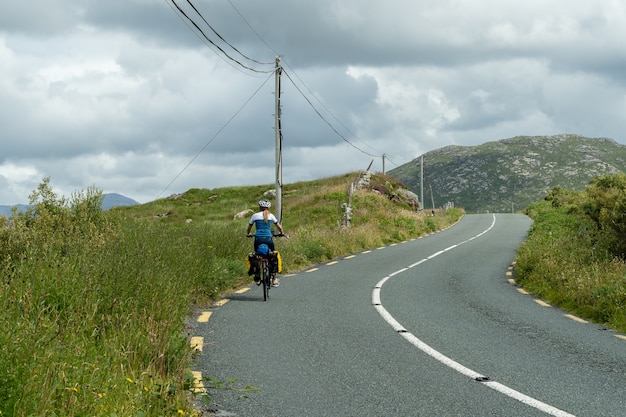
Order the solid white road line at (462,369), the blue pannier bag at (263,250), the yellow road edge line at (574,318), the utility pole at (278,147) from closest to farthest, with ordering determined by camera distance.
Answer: the solid white road line at (462,369) < the yellow road edge line at (574,318) < the blue pannier bag at (263,250) < the utility pole at (278,147)

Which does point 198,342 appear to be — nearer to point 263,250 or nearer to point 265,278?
point 265,278

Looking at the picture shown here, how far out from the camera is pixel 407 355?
7.96 meters

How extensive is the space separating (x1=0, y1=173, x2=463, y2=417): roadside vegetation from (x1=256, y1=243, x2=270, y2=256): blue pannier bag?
1052 mm

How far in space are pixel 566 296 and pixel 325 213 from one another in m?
28.9

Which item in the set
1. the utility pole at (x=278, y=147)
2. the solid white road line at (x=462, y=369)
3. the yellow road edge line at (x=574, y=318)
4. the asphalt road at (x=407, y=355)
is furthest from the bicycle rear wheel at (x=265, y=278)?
the utility pole at (x=278, y=147)

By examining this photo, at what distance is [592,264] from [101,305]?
11240 mm

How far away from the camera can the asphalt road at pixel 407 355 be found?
5.90 metres

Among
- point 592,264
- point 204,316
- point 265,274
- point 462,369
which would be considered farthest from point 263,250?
point 592,264

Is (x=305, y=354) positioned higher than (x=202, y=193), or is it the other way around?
(x=202, y=193)

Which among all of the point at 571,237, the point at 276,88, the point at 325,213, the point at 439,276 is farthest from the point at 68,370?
the point at 325,213

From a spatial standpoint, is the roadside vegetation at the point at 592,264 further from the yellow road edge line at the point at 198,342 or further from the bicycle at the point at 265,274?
the yellow road edge line at the point at 198,342

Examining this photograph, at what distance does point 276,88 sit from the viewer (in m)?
27.4

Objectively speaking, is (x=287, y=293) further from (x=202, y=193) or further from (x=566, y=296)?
(x=202, y=193)

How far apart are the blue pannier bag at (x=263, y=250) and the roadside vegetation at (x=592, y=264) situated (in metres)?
6.06
